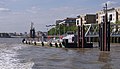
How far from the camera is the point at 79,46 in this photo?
73.9 metres

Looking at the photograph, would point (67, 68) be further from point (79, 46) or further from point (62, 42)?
point (62, 42)

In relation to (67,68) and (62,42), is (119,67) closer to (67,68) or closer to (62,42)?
(67,68)

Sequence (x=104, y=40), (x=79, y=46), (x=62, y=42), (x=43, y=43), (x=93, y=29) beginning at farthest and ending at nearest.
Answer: (x=93, y=29) < (x=43, y=43) < (x=62, y=42) < (x=79, y=46) < (x=104, y=40)

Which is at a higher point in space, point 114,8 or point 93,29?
point 114,8

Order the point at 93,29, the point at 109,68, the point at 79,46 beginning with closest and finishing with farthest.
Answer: the point at 109,68, the point at 79,46, the point at 93,29

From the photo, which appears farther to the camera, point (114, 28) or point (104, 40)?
point (114, 28)

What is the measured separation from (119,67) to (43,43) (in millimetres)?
66930

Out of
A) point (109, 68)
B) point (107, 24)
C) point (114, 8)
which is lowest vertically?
point (109, 68)

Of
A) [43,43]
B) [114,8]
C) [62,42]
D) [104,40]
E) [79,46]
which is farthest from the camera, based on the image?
[114,8]

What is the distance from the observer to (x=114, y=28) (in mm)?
141375

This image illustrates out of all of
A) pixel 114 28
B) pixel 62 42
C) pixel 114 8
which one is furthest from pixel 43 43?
pixel 114 8

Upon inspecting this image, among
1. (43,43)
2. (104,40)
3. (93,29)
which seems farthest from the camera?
(93,29)

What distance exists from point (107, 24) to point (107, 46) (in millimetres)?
3810

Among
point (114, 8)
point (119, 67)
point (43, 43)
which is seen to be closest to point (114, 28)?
point (114, 8)
